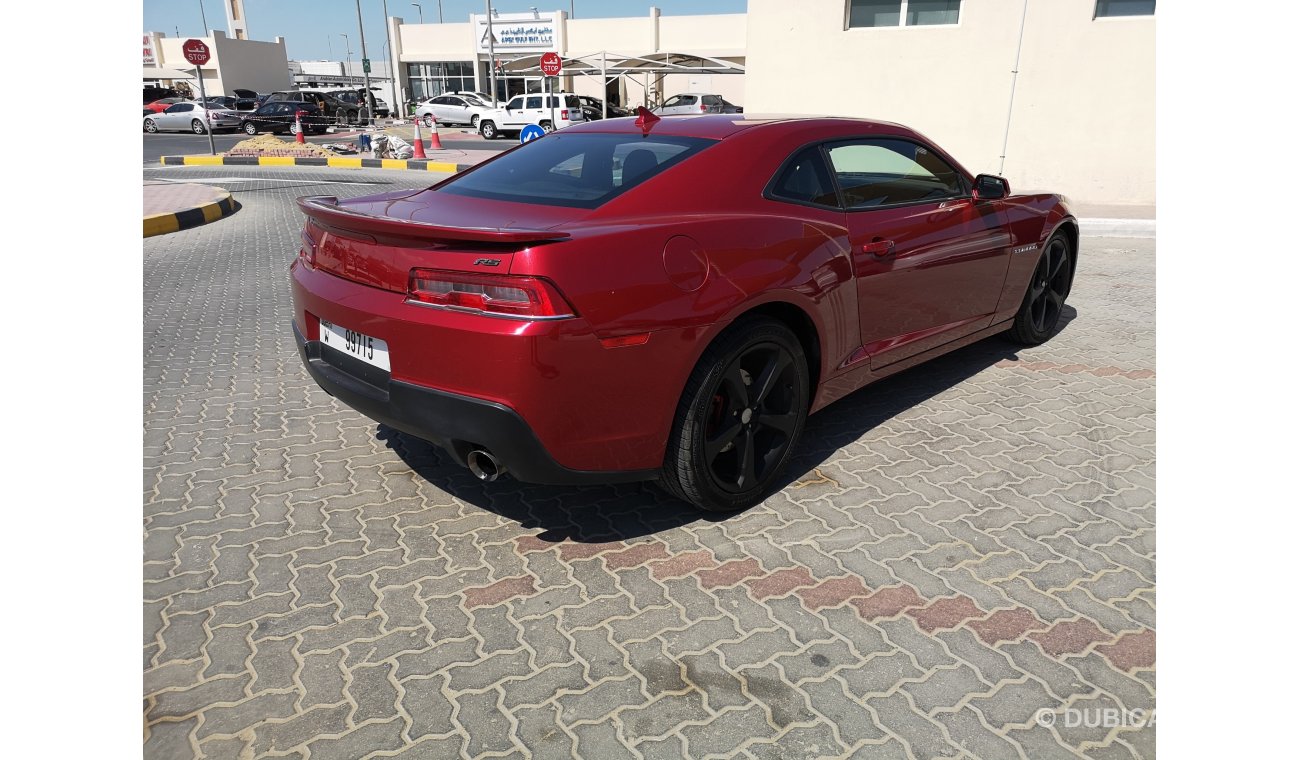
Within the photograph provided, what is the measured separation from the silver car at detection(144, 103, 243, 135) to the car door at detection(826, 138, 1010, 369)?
34.6 meters

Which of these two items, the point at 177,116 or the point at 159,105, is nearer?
the point at 177,116

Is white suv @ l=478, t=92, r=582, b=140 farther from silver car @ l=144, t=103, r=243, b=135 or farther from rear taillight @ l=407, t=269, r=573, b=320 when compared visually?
rear taillight @ l=407, t=269, r=573, b=320

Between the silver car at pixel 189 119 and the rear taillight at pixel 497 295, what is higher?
the silver car at pixel 189 119

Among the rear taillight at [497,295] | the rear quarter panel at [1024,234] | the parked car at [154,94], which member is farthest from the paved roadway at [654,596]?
the parked car at [154,94]

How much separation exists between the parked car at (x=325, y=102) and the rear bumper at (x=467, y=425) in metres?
34.0

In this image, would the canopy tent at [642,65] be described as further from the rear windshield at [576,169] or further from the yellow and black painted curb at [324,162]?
the rear windshield at [576,169]

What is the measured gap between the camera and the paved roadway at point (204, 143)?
2400cm

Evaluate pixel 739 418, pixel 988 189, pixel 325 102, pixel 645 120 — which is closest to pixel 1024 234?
pixel 988 189

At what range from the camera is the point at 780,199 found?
3.25 m

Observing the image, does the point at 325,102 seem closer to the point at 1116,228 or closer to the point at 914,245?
the point at 1116,228

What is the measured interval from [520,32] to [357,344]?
46.8 meters

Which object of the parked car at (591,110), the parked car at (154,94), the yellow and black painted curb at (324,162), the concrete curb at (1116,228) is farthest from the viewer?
the parked car at (154,94)

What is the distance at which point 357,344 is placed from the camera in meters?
2.82

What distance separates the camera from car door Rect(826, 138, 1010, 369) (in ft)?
11.8
